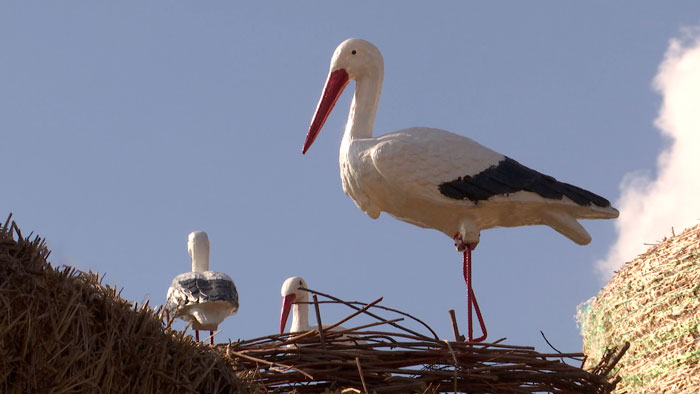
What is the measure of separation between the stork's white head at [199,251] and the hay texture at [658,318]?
14.9ft

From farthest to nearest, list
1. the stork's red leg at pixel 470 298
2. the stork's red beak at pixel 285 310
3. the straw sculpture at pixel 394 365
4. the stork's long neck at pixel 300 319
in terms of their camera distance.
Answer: the stork's red beak at pixel 285 310, the stork's long neck at pixel 300 319, the stork's red leg at pixel 470 298, the straw sculpture at pixel 394 365

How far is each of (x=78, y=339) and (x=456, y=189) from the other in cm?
343

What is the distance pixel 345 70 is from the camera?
7.34 m

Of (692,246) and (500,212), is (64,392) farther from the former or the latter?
(692,246)

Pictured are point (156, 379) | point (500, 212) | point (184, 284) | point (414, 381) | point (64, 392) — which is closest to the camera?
point (64, 392)

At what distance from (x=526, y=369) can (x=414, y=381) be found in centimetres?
55

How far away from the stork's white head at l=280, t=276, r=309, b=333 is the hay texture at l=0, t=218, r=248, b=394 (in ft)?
18.9

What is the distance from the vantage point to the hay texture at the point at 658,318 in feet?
21.4

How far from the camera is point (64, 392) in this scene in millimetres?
3148

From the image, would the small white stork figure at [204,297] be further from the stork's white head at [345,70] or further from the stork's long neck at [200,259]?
the stork's white head at [345,70]

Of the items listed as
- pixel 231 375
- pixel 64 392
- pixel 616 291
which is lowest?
pixel 64 392

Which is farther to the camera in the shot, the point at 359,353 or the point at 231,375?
the point at 359,353

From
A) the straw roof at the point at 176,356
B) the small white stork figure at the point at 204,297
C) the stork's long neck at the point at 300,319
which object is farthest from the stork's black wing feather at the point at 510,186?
the small white stork figure at the point at 204,297

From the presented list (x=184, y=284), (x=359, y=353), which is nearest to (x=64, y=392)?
(x=359, y=353)
